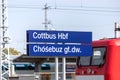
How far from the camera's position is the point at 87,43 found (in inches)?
602

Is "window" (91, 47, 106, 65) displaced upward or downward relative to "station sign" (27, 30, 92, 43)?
downward

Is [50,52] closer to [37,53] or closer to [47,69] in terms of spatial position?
[37,53]

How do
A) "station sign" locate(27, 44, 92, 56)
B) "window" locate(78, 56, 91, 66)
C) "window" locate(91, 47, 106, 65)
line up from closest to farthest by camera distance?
Result: "station sign" locate(27, 44, 92, 56) < "window" locate(91, 47, 106, 65) < "window" locate(78, 56, 91, 66)

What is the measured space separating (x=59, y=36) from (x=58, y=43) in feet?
0.73

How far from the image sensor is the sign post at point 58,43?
48.2ft

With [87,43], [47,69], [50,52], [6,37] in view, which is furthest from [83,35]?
[47,69]

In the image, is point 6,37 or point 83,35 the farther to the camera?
point 6,37

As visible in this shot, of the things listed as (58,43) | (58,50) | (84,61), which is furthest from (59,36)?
(84,61)

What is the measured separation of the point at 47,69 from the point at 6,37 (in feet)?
72.4

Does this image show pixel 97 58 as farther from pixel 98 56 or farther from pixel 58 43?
pixel 58 43

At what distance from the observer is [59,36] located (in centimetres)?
1495

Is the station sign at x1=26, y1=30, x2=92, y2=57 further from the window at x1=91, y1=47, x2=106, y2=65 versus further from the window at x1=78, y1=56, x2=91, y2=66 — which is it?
the window at x1=78, y1=56, x2=91, y2=66

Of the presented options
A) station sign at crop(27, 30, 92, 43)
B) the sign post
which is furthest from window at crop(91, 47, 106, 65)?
station sign at crop(27, 30, 92, 43)

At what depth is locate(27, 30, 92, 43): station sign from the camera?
48.3 feet
